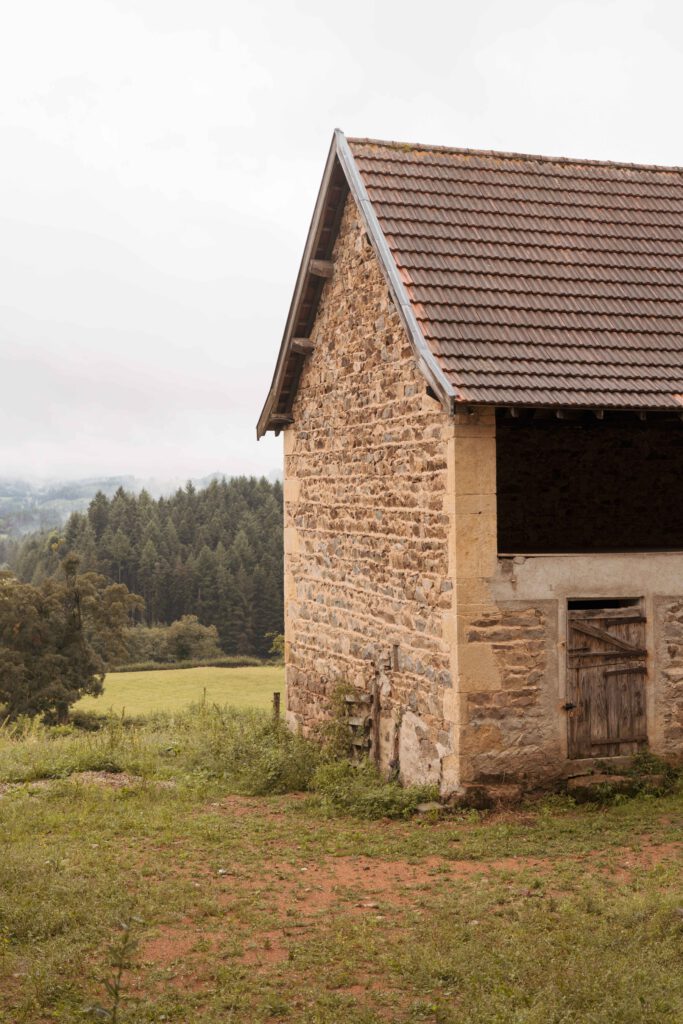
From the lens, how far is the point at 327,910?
786cm

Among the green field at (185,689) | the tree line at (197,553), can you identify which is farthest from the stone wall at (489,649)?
the tree line at (197,553)

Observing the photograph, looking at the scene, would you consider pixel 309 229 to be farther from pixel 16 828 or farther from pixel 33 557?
pixel 33 557

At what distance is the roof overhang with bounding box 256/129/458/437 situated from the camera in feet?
34.2

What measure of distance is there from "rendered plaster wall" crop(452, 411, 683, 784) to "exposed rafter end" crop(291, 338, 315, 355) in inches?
177

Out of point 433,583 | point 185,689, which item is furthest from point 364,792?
point 185,689

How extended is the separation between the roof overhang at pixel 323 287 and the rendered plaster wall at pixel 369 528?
211 mm

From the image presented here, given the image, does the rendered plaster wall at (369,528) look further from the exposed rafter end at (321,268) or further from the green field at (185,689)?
the green field at (185,689)

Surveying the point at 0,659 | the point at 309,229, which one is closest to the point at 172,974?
the point at 309,229

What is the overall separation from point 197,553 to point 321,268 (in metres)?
66.5

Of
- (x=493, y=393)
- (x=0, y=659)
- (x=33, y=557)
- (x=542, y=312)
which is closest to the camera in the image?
(x=493, y=393)

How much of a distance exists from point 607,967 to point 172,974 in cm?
265

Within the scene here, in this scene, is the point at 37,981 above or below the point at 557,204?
below

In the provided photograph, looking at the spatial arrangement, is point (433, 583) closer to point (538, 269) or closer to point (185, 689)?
point (538, 269)

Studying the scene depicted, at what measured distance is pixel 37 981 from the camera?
20.5ft
